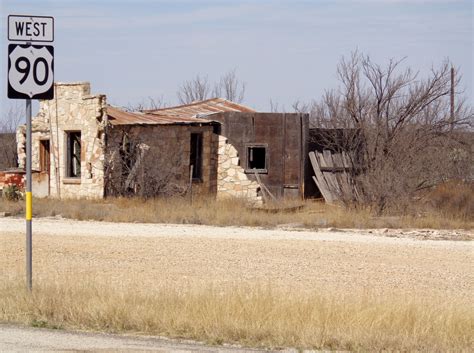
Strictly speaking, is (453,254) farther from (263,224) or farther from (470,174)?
(470,174)

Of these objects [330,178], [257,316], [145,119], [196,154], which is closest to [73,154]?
[145,119]

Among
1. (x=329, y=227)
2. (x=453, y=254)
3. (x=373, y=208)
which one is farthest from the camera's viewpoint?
(x=373, y=208)

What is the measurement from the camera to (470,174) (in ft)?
104

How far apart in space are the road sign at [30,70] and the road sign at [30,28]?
0.10 metres

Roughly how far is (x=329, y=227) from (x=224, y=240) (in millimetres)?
4335

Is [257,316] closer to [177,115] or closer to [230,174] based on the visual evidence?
[230,174]

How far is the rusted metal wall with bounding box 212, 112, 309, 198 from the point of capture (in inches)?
1191

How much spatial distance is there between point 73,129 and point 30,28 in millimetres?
19224

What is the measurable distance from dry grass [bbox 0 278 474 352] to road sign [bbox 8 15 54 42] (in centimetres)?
300

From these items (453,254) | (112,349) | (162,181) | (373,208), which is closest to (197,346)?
(112,349)

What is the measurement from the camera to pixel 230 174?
30672mm

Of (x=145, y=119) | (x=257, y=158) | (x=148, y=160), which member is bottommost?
(x=148, y=160)

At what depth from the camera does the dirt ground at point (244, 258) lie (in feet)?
45.1

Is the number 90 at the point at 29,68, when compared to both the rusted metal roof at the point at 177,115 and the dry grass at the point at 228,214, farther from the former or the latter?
the rusted metal roof at the point at 177,115
